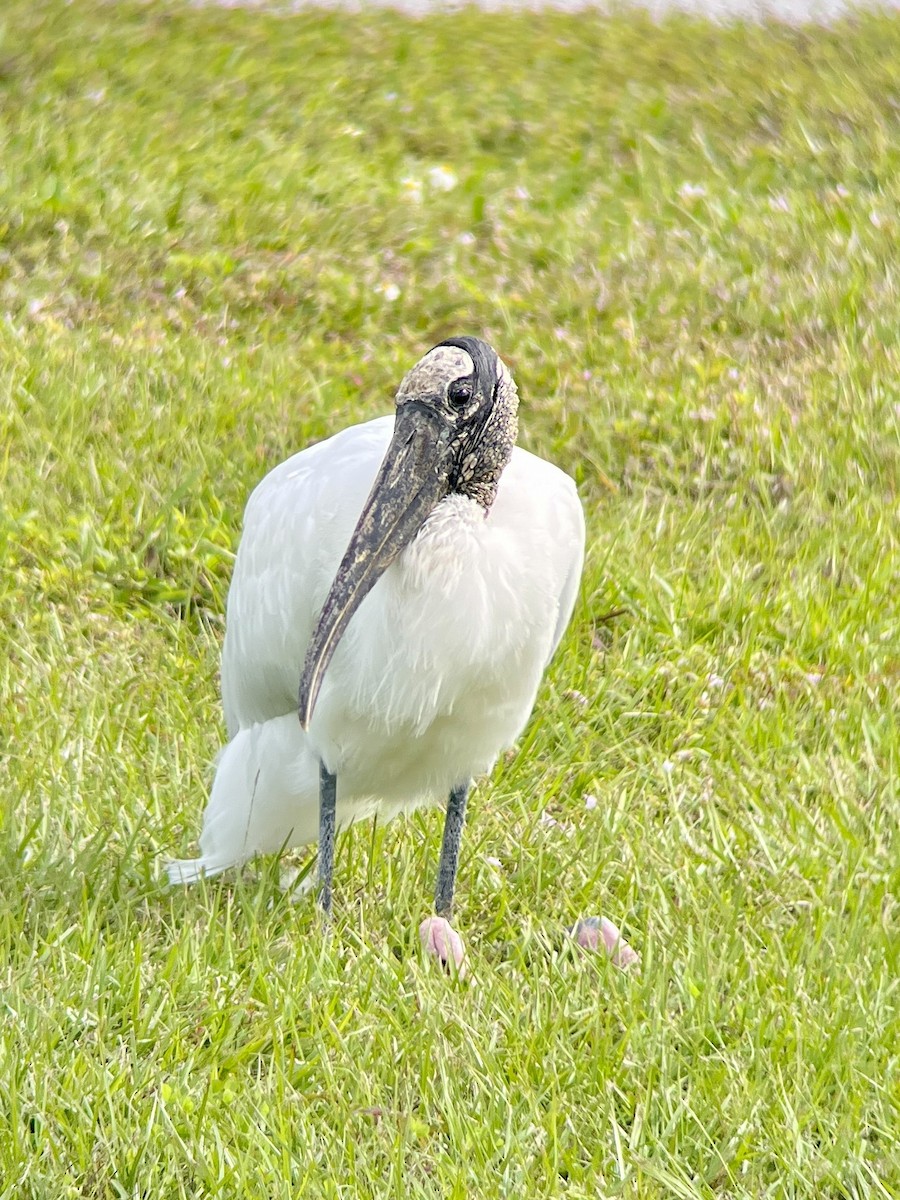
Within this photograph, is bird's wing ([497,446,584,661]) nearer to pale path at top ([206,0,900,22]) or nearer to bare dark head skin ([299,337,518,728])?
bare dark head skin ([299,337,518,728])

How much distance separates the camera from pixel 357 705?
323cm

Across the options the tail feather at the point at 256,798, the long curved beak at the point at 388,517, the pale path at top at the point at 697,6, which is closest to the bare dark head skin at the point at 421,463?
the long curved beak at the point at 388,517

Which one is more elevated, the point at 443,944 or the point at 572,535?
the point at 572,535

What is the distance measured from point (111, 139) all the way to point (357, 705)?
14.5ft

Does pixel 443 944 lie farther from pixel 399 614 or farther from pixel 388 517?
pixel 388 517

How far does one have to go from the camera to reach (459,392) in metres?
3.05

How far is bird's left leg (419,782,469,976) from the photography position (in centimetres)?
331

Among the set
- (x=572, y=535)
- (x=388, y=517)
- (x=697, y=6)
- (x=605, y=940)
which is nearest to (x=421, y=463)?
(x=388, y=517)

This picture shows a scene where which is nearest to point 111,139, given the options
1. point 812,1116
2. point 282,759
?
point 282,759

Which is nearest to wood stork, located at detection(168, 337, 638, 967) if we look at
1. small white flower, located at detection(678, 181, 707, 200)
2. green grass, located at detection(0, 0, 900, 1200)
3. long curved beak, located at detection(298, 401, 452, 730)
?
long curved beak, located at detection(298, 401, 452, 730)

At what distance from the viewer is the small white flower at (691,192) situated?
23.3 feet

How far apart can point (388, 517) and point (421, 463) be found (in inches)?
4.7

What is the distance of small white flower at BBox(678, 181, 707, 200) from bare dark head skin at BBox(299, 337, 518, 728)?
4259 mm

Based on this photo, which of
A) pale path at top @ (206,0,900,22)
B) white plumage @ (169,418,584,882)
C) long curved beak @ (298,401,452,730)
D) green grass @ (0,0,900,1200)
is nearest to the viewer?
green grass @ (0,0,900,1200)
